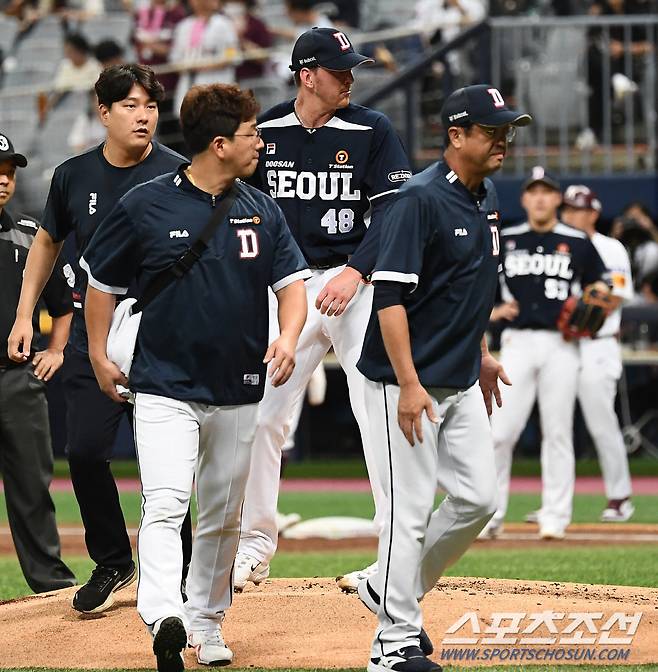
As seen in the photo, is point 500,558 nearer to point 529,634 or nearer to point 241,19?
point 529,634

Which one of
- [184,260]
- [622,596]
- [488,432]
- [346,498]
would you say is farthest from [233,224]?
[346,498]

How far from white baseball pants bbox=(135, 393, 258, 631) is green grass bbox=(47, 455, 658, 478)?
10.6 metres

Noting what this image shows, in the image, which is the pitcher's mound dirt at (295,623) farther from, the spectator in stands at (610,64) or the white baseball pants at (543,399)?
the spectator in stands at (610,64)

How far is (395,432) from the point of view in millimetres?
5477

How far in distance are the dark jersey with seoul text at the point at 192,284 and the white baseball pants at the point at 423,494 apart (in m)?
0.54

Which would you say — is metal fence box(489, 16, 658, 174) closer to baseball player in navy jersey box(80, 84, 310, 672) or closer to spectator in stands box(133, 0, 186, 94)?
spectator in stands box(133, 0, 186, 94)

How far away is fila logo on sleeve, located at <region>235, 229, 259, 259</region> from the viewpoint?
5.56m

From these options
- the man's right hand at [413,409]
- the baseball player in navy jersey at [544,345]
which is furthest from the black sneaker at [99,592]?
the baseball player in navy jersey at [544,345]

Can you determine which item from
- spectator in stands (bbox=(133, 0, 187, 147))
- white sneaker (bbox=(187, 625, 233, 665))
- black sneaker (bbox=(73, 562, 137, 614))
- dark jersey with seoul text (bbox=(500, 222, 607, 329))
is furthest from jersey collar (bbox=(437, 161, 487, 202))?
spectator in stands (bbox=(133, 0, 187, 147))

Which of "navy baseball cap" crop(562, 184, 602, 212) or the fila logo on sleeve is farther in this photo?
"navy baseball cap" crop(562, 184, 602, 212)

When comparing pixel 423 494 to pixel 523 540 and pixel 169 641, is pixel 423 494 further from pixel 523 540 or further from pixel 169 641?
pixel 523 540

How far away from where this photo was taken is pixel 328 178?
6.82m

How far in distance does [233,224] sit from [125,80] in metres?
1.30

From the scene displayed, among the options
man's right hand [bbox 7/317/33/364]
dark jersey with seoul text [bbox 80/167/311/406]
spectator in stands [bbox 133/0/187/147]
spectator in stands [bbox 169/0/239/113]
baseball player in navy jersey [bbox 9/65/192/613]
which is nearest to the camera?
dark jersey with seoul text [bbox 80/167/311/406]
